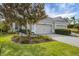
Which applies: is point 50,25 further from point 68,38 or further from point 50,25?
point 68,38

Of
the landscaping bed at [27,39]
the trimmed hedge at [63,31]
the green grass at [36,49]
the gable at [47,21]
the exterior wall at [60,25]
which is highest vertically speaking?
the gable at [47,21]

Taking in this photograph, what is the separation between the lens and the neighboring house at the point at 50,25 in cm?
245

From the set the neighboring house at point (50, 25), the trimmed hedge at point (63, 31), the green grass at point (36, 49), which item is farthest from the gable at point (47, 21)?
the green grass at point (36, 49)

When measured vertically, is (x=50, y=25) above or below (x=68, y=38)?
above

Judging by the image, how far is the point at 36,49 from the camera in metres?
2.46

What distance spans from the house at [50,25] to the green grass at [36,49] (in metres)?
0.15

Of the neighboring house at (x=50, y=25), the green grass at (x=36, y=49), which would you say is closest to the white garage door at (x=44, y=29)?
the neighboring house at (x=50, y=25)

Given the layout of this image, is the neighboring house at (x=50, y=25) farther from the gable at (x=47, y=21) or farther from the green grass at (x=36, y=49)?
the green grass at (x=36, y=49)

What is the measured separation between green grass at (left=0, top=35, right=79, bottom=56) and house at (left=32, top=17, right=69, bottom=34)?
15 cm

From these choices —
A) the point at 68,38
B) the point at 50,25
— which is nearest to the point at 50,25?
the point at 50,25

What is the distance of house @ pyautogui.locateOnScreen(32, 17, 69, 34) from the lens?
2.45 meters

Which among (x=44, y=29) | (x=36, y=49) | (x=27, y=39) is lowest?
(x=36, y=49)

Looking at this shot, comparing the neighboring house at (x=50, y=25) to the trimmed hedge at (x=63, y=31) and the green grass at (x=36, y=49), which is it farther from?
the green grass at (x=36, y=49)

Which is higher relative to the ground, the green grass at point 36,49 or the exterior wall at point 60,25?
the exterior wall at point 60,25
